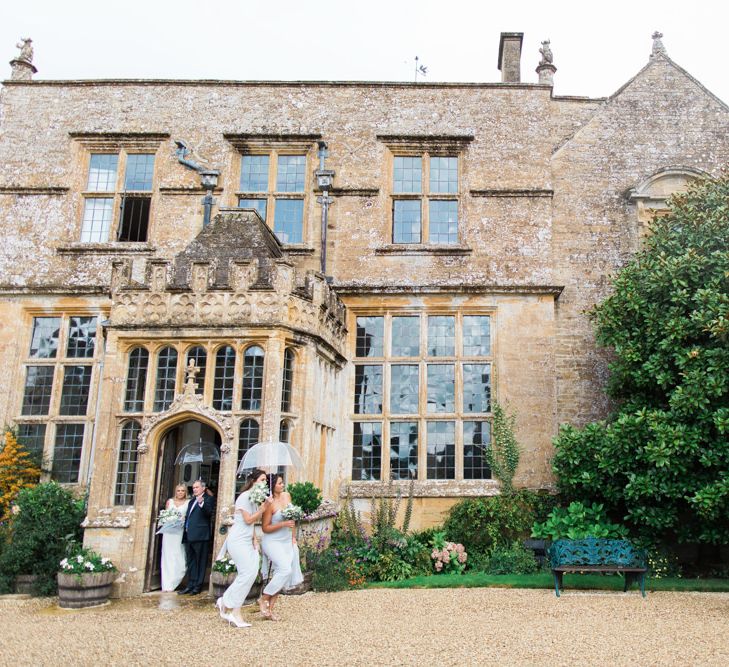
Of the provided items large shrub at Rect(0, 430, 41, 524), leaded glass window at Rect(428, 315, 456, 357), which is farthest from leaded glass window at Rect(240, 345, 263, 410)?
large shrub at Rect(0, 430, 41, 524)

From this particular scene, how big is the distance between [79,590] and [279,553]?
120 inches

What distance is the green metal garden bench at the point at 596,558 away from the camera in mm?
9438

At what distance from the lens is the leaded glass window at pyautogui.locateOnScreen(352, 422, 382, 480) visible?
41.8 ft

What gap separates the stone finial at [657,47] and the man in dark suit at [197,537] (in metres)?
12.4

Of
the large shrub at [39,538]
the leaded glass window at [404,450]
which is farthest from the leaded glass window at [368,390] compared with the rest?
the large shrub at [39,538]

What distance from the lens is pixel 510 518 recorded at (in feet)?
38.0

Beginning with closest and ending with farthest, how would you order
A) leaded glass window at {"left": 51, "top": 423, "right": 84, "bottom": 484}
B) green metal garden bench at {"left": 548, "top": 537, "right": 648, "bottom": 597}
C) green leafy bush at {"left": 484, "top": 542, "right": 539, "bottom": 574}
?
green metal garden bench at {"left": 548, "top": 537, "right": 648, "bottom": 597}
green leafy bush at {"left": 484, "top": 542, "right": 539, "bottom": 574}
leaded glass window at {"left": 51, "top": 423, "right": 84, "bottom": 484}

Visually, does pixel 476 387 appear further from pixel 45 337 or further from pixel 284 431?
pixel 45 337

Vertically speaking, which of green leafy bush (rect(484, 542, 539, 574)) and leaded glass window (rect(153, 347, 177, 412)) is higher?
leaded glass window (rect(153, 347, 177, 412))

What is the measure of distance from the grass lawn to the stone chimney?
10097 millimetres

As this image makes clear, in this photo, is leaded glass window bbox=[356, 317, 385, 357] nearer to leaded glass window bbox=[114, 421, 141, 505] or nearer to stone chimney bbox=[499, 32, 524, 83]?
leaded glass window bbox=[114, 421, 141, 505]

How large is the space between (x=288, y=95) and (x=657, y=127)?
24.6 feet

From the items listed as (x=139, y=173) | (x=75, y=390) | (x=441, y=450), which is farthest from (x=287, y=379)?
(x=139, y=173)

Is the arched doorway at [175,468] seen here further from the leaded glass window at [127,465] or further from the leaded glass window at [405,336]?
the leaded glass window at [405,336]
